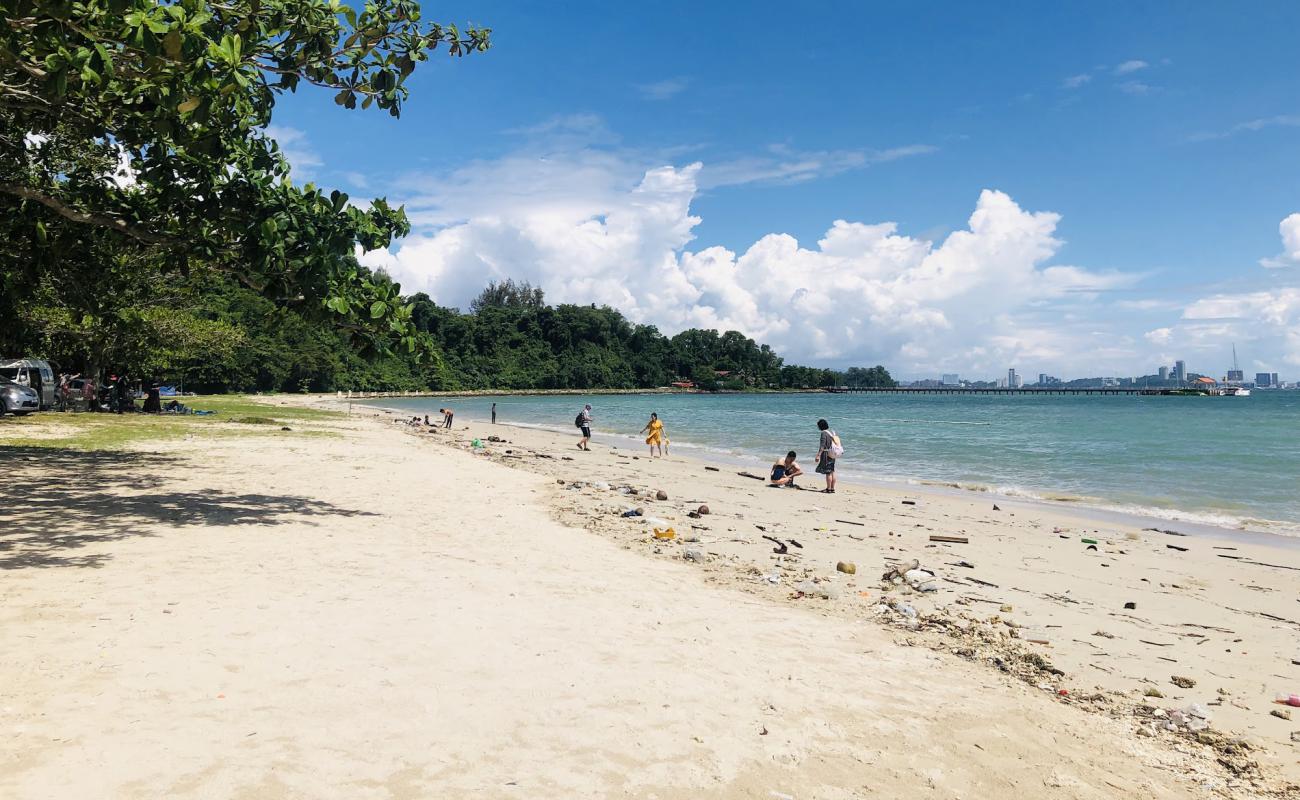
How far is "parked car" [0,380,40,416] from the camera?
22.1m

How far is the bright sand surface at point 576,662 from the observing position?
11.7ft

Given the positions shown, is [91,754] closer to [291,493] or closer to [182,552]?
[182,552]

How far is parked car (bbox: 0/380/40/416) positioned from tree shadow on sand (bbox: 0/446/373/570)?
1230cm

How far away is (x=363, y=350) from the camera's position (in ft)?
28.3

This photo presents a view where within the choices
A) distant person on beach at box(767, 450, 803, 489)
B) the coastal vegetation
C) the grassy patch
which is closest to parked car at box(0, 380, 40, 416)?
the grassy patch

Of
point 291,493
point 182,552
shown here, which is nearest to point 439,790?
point 182,552

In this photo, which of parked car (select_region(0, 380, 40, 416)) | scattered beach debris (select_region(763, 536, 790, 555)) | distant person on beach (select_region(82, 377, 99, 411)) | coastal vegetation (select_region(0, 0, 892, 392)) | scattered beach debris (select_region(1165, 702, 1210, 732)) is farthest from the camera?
distant person on beach (select_region(82, 377, 99, 411))

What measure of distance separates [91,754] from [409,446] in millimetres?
19285

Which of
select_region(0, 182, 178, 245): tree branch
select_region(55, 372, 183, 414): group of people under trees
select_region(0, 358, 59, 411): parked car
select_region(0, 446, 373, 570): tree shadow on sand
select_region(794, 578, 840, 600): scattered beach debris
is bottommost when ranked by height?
select_region(794, 578, 840, 600): scattered beach debris

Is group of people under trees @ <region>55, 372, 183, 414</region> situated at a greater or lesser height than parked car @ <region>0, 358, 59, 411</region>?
lesser

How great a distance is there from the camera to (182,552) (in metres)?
6.92

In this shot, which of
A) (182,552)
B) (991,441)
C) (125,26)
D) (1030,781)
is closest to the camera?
(1030,781)

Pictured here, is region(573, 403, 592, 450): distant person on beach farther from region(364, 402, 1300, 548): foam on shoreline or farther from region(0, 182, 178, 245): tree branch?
region(0, 182, 178, 245): tree branch

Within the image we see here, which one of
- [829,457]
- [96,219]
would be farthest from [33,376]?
[829,457]
